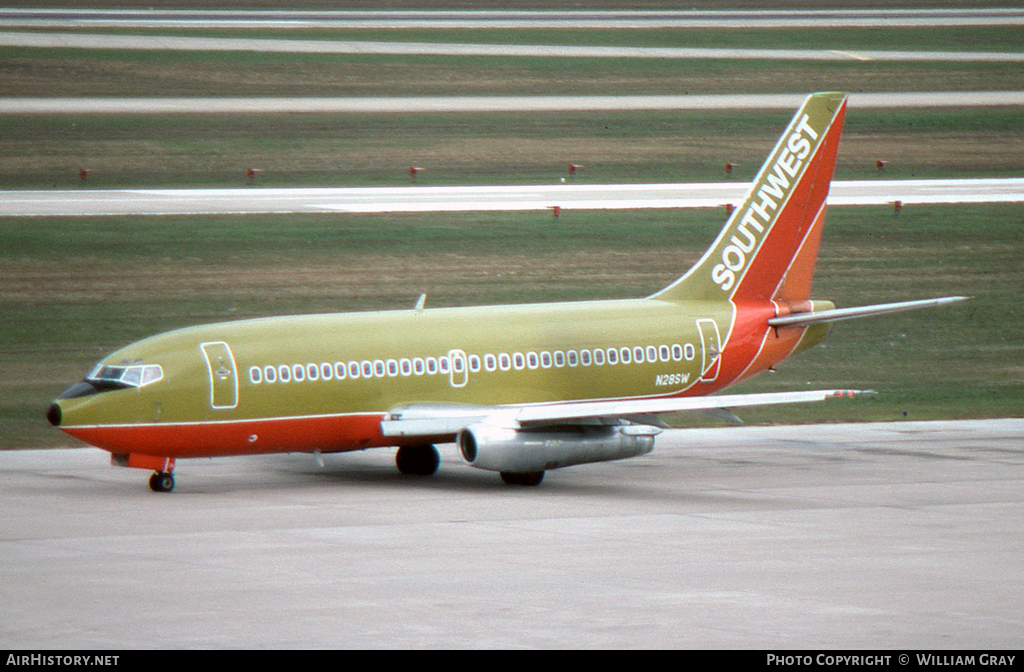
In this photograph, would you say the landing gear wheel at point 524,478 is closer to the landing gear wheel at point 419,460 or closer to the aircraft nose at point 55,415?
the landing gear wheel at point 419,460

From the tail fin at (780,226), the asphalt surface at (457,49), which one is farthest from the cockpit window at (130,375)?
the asphalt surface at (457,49)

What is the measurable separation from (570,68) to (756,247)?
179 ft

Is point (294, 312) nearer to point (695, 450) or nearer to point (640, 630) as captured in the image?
point (695, 450)

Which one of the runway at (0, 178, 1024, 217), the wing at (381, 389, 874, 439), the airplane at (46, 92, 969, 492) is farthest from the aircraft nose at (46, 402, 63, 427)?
the runway at (0, 178, 1024, 217)

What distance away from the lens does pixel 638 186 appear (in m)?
70.5

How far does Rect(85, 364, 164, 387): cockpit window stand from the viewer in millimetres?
32312

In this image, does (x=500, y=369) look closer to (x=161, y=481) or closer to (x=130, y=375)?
(x=161, y=481)

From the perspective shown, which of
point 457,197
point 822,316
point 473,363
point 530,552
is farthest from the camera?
point 457,197

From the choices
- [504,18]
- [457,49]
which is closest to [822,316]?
[457,49]

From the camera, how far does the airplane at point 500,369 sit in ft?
107

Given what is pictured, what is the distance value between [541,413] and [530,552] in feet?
20.5

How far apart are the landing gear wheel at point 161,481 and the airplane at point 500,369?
3cm

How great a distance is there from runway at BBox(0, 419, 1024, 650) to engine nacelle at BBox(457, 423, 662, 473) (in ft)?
2.30

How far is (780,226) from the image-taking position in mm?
39594
